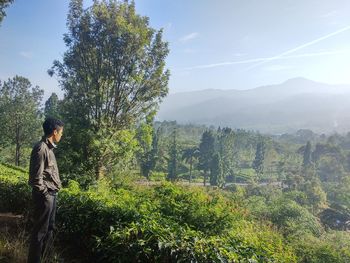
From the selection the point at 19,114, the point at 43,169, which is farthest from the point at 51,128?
the point at 19,114

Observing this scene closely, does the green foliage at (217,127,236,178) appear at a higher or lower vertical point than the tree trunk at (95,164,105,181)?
lower

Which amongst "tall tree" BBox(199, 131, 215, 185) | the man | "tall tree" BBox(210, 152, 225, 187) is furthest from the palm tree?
the man

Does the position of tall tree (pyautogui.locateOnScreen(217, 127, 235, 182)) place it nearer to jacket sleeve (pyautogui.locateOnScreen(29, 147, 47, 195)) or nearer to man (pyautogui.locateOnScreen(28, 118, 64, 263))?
man (pyautogui.locateOnScreen(28, 118, 64, 263))

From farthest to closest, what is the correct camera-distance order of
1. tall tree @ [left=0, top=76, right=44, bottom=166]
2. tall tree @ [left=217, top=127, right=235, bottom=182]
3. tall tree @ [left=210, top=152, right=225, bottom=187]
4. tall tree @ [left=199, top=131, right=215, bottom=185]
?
1. tall tree @ [left=217, top=127, right=235, bottom=182]
2. tall tree @ [left=199, top=131, right=215, bottom=185]
3. tall tree @ [left=210, top=152, right=225, bottom=187]
4. tall tree @ [left=0, top=76, right=44, bottom=166]

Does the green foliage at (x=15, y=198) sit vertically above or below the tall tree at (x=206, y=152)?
above

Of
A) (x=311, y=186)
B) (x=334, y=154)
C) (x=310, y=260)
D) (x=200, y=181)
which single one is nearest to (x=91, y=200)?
(x=310, y=260)

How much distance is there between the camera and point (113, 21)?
1534cm

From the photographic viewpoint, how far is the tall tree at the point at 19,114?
35659 mm

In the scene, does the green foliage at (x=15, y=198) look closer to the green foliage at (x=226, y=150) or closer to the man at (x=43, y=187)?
the man at (x=43, y=187)

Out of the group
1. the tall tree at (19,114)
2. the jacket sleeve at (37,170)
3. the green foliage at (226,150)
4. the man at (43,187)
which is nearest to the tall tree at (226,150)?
the green foliage at (226,150)

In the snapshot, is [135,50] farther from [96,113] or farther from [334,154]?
[334,154]

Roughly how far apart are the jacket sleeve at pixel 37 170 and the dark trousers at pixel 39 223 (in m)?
0.13

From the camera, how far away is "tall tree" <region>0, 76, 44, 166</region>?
117 feet

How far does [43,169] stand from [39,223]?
685 mm
